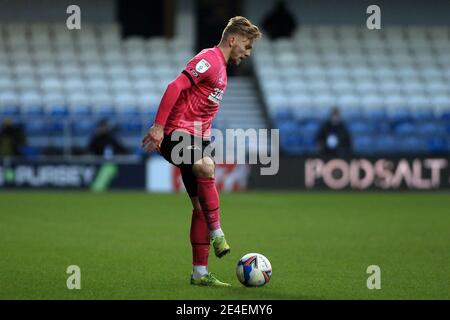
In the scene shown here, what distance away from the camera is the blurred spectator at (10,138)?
71.1ft

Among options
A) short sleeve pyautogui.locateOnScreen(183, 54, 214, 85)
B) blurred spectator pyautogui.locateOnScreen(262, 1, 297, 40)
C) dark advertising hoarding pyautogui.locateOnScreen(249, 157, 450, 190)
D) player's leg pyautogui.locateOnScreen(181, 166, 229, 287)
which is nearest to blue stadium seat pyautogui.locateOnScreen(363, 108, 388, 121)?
dark advertising hoarding pyautogui.locateOnScreen(249, 157, 450, 190)

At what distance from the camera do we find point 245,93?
2661 centimetres

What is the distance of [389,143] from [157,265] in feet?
52.4

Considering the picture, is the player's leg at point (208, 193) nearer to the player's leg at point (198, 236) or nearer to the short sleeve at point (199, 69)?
the player's leg at point (198, 236)

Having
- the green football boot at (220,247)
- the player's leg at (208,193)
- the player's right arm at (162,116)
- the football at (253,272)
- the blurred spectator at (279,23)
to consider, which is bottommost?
the football at (253,272)

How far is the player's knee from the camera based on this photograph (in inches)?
299

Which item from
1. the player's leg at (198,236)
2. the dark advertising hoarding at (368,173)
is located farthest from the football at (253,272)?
the dark advertising hoarding at (368,173)

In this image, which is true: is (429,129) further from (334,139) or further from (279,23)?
(279,23)

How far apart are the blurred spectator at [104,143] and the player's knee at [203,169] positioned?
1405cm

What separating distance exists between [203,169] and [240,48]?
103 cm

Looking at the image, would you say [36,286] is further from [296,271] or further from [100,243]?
[100,243]

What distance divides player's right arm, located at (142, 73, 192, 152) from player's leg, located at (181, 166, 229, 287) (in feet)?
1.56
